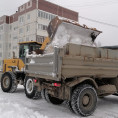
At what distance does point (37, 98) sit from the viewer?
7.44 meters

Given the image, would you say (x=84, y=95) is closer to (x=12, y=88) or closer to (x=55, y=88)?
(x=55, y=88)

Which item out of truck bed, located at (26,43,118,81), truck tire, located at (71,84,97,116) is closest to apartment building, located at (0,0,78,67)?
truck bed, located at (26,43,118,81)

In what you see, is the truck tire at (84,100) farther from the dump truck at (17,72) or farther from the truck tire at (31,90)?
the dump truck at (17,72)

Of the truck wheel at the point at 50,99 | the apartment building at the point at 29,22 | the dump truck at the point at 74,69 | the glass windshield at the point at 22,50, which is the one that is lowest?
the truck wheel at the point at 50,99

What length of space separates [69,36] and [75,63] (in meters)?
1.47

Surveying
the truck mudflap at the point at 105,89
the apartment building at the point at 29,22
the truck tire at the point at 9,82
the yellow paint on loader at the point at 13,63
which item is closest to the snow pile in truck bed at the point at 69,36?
the truck mudflap at the point at 105,89

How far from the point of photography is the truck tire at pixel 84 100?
16.5 ft

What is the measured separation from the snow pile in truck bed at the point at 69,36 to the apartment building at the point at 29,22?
28.6 m

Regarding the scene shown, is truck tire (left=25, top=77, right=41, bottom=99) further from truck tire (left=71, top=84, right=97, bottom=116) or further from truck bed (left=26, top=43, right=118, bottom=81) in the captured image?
truck tire (left=71, top=84, right=97, bottom=116)

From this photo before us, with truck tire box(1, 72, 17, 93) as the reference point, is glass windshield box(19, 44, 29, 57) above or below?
above

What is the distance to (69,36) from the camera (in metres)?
6.20

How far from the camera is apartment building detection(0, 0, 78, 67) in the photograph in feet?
115

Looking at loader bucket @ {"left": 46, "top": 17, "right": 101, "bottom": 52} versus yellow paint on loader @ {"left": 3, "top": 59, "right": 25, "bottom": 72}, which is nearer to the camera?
loader bucket @ {"left": 46, "top": 17, "right": 101, "bottom": 52}

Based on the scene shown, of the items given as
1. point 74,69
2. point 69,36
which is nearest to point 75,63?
point 74,69
